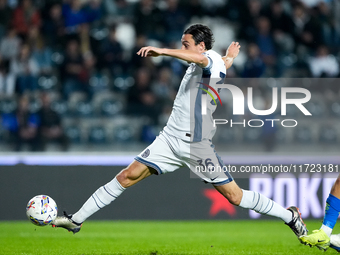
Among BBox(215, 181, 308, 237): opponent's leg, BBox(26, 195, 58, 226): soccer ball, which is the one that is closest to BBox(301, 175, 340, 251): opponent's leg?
BBox(215, 181, 308, 237): opponent's leg

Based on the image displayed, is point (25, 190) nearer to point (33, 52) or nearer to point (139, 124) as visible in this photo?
point (139, 124)

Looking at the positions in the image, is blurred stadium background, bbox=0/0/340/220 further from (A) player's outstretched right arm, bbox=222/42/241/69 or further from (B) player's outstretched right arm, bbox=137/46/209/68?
(B) player's outstretched right arm, bbox=137/46/209/68

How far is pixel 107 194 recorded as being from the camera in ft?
17.6

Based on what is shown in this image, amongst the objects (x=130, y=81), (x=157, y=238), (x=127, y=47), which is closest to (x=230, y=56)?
(x=157, y=238)

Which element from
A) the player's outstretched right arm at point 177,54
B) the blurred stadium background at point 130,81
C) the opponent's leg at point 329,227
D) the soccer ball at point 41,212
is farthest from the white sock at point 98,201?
the blurred stadium background at point 130,81

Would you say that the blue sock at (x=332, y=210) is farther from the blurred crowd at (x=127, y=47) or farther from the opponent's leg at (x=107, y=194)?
the blurred crowd at (x=127, y=47)

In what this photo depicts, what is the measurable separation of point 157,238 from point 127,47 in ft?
16.5

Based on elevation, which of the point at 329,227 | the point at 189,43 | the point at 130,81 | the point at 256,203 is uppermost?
the point at 189,43

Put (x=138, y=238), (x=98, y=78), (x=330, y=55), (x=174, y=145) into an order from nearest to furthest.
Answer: (x=174, y=145) < (x=138, y=238) < (x=98, y=78) < (x=330, y=55)

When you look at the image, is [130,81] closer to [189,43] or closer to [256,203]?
[189,43]

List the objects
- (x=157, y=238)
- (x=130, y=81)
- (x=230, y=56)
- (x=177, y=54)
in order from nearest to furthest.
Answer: (x=177, y=54)
(x=230, y=56)
(x=157, y=238)
(x=130, y=81)

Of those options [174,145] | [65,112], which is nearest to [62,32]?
[65,112]

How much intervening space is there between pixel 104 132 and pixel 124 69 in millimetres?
1950

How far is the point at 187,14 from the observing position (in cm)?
1120
